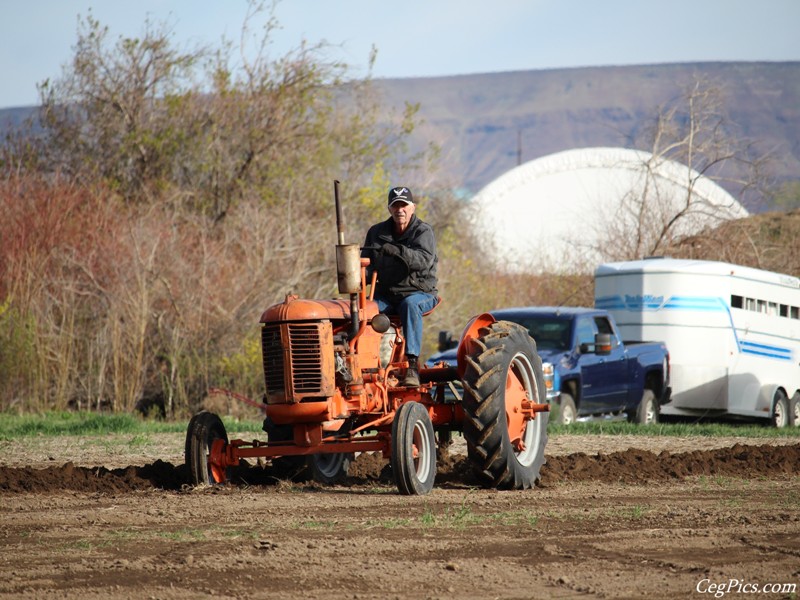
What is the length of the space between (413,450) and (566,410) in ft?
27.2

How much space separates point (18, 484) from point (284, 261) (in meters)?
13.3

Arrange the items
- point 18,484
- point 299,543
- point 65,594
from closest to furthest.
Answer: point 65,594 → point 299,543 → point 18,484

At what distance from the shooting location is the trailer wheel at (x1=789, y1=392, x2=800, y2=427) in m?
21.5

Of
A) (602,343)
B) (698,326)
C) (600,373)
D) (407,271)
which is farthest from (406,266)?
(698,326)

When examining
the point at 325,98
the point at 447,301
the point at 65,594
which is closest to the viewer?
the point at 65,594

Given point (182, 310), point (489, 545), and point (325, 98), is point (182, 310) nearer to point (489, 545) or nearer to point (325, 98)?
point (325, 98)

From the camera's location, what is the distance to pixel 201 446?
920 centimetres

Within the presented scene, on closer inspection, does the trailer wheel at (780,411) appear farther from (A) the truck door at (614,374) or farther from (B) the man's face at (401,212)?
(B) the man's face at (401,212)

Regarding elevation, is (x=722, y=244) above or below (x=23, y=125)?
below

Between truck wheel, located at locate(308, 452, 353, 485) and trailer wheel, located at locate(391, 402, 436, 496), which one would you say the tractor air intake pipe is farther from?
truck wheel, located at locate(308, 452, 353, 485)

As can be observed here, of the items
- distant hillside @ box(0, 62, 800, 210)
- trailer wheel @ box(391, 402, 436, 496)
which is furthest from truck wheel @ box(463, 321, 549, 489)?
distant hillside @ box(0, 62, 800, 210)

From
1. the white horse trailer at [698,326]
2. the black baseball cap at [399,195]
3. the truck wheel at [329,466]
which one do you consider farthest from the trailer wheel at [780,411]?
the black baseball cap at [399,195]

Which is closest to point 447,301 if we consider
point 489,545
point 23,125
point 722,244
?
point 722,244

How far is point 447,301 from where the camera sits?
2581 cm
